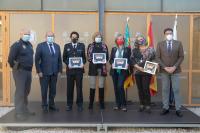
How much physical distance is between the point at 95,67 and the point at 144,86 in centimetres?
118

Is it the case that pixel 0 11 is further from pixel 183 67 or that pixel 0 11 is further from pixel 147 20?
pixel 183 67

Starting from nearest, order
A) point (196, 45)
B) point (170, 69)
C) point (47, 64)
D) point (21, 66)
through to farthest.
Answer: point (21, 66)
point (170, 69)
point (47, 64)
point (196, 45)

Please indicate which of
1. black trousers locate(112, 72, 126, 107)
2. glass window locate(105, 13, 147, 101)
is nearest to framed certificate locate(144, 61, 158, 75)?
black trousers locate(112, 72, 126, 107)

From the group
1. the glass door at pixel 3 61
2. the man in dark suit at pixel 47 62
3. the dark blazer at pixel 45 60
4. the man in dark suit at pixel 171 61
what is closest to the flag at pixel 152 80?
the man in dark suit at pixel 171 61

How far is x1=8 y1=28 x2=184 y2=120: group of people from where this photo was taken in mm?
7770

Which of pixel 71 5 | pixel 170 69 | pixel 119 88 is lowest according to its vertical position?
pixel 119 88

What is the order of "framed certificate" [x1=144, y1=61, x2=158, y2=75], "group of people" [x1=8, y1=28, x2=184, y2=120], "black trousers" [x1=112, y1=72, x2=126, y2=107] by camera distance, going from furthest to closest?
"black trousers" [x1=112, y1=72, x2=126, y2=107]
"framed certificate" [x1=144, y1=61, x2=158, y2=75]
"group of people" [x1=8, y1=28, x2=184, y2=120]

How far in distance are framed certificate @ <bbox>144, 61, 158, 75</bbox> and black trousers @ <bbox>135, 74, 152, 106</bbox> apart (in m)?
0.18

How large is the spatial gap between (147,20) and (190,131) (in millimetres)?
3461

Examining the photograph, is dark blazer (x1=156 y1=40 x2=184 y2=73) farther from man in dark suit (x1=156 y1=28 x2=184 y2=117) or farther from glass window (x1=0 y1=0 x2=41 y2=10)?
glass window (x1=0 y1=0 x2=41 y2=10)

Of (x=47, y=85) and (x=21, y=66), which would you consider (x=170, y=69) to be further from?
(x=21, y=66)

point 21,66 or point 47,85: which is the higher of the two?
point 21,66

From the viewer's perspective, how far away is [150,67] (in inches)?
323

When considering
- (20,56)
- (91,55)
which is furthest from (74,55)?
(20,56)
